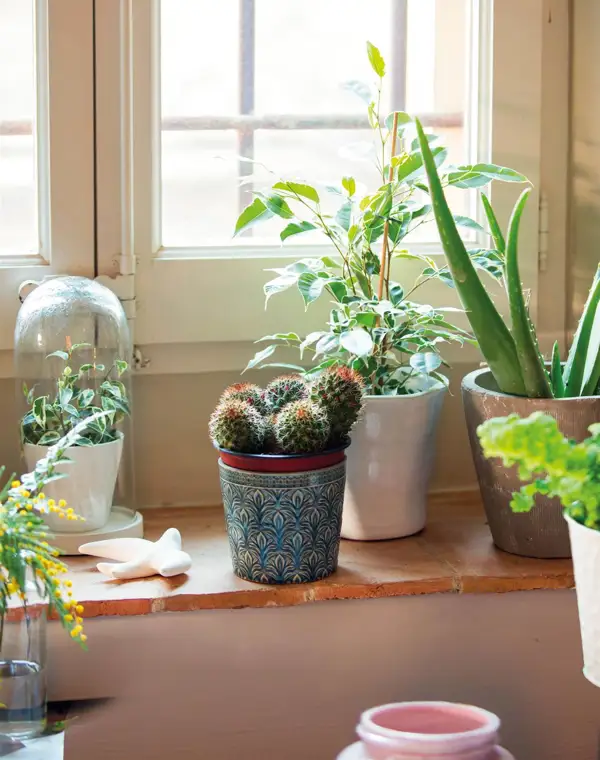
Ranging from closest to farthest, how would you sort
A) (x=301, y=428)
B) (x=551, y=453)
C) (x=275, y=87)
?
1. (x=551, y=453)
2. (x=301, y=428)
3. (x=275, y=87)

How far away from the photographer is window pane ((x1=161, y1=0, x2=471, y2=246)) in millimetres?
1451

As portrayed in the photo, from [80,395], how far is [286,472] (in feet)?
1.04

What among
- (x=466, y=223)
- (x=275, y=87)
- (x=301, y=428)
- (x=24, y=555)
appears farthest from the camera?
(x=275, y=87)

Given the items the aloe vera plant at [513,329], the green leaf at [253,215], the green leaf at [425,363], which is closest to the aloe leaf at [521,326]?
the aloe vera plant at [513,329]

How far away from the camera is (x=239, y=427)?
1175mm

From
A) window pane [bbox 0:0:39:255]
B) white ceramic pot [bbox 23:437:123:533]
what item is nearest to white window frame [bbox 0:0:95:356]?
window pane [bbox 0:0:39:255]

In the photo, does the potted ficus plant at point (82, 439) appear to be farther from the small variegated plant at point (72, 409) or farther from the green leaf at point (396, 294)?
the green leaf at point (396, 294)

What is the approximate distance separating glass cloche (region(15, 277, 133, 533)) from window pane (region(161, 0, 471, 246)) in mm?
173

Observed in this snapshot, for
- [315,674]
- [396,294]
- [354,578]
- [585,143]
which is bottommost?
[315,674]

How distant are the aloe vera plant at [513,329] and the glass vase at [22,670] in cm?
58

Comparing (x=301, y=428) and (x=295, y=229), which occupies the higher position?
(x=295, y=229)

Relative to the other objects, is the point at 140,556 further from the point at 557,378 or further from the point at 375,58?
the point at 375,58

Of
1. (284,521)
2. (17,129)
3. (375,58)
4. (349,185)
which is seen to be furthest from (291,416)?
(17,129)

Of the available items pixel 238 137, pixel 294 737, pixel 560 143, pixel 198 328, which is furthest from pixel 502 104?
pixel 294 737
